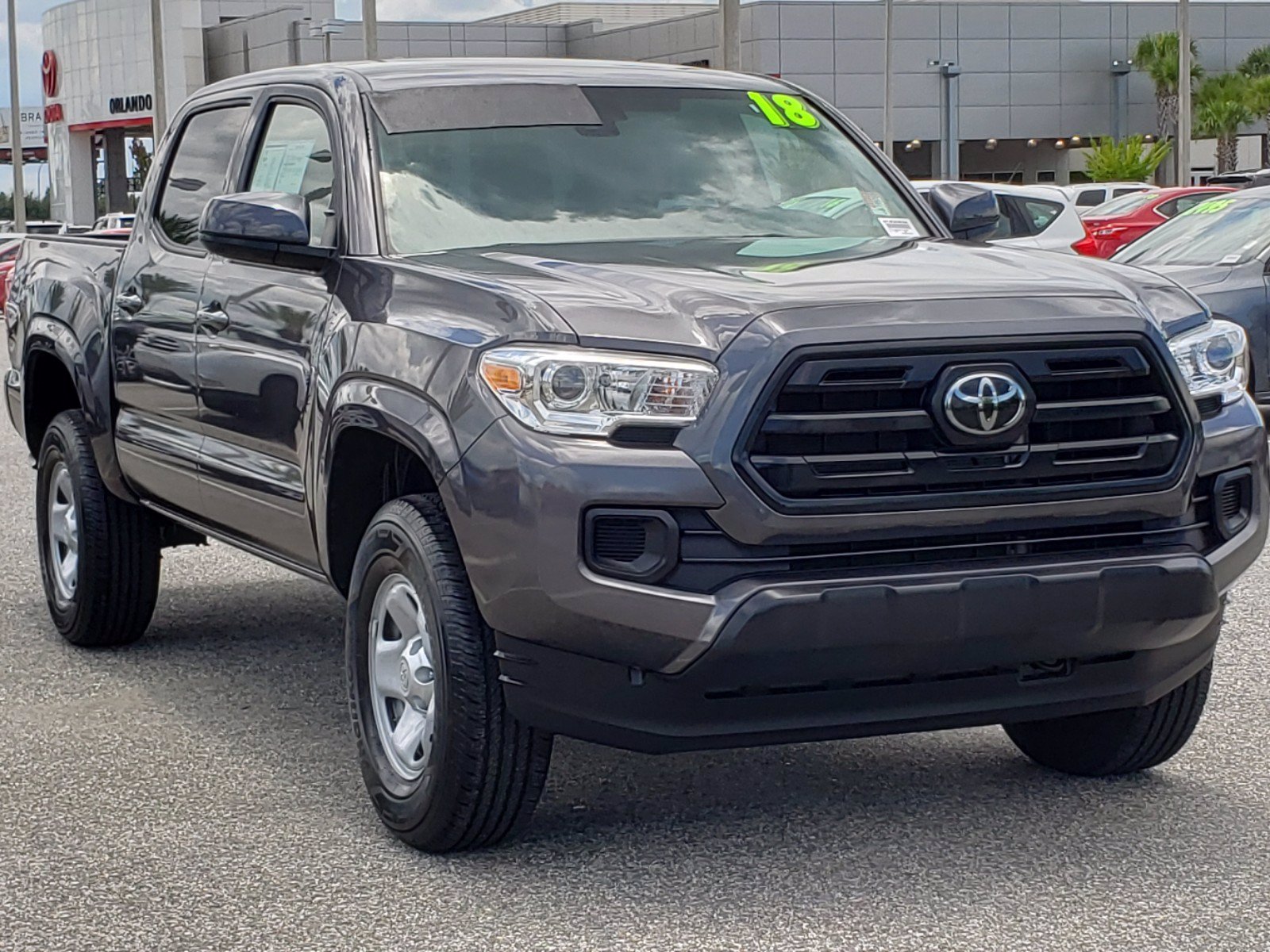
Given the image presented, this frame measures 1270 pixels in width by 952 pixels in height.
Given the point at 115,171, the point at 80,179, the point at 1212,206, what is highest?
the point at 115,171

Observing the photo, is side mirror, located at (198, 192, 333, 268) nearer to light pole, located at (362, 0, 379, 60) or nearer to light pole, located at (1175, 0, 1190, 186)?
light pole, located at (362, 0, 379, 60)

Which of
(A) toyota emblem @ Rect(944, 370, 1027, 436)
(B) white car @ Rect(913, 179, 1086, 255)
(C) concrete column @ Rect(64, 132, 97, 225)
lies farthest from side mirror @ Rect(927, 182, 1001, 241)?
(C) concrete column @ Rect(64, 132, 97, 225)

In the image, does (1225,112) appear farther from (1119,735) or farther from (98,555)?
(1119,735)

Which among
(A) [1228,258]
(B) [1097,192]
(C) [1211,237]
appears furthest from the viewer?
(B) [1097,192]

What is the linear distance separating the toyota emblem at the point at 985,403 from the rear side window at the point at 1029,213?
16269mm

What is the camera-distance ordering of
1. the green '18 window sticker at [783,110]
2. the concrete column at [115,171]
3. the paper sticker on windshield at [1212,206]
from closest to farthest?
the green '18 window sticker at [783,110]
the paper sticker on windshield at [1212,206]
the concrete column at [115,171]

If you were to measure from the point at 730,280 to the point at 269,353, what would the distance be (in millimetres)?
1511

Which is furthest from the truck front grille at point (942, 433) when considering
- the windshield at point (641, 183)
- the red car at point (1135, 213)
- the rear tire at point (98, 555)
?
the red car at point (1135, 213)

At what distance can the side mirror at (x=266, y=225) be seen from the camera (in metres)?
5.21

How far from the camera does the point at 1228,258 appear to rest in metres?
12.8

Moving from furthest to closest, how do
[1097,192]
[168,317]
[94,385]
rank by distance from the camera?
[1097,192] → [94,385] → [168,317]

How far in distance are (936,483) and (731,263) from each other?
2.97ft

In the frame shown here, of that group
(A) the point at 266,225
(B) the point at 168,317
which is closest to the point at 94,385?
(B) the point at 168,317

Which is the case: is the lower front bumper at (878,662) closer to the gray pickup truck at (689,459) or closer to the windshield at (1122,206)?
the gray pickup truck at (689,459)
